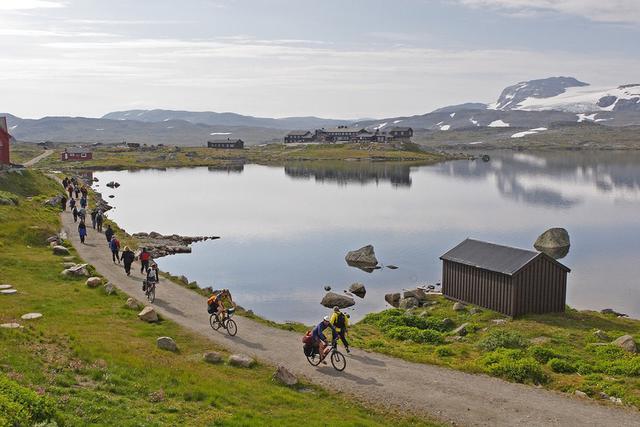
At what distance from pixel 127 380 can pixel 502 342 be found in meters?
18.0

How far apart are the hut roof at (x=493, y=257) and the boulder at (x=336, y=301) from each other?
784 centimetres

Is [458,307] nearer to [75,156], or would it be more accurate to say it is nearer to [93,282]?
[93,282]

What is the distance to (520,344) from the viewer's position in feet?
97.2

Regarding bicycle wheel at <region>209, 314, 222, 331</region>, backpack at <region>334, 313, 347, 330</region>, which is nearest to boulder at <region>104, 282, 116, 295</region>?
bicycle wheel at <region>209, 314, 222, 331</region>

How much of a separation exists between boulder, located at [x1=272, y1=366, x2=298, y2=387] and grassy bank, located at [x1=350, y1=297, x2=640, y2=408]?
5937 mm

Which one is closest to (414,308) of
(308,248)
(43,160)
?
(308,248)

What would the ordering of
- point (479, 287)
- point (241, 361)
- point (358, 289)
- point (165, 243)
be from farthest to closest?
point (165, 243) → point (358, 289) → point (479, 287) → point (241, 361)

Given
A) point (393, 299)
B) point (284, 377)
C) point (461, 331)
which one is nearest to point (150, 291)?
point (284, 377)

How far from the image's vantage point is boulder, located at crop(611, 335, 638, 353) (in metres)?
28.8

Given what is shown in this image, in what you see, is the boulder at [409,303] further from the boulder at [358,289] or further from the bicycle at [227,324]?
the bicycle at [227,324]

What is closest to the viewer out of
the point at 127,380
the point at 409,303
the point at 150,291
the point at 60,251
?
the point at 127,380

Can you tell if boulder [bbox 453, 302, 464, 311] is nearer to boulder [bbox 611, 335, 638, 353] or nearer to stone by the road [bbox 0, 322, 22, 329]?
boulder [bbox 611, 335, 638, 353]

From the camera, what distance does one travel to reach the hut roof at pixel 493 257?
119ft

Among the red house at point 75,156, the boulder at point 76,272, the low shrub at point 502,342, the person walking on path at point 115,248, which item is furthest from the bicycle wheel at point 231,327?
the red house at point 75,156
